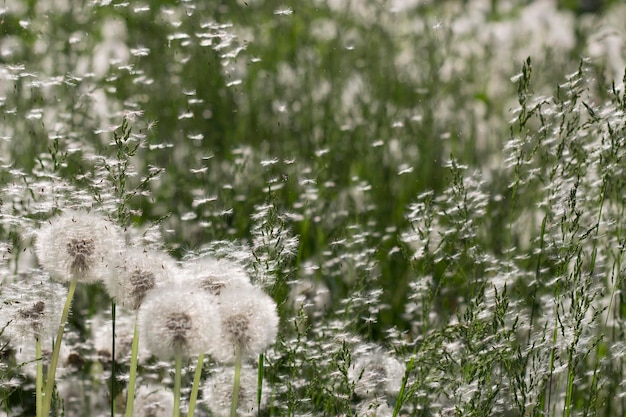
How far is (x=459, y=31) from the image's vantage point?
4.10 meters

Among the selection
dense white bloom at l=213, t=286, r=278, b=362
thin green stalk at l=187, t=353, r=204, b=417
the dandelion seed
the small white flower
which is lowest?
thin green stalk at l=187, t=353, r=204, b=417

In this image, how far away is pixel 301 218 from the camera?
88.7 inches

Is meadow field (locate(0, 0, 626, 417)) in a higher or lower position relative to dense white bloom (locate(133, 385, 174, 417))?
higher

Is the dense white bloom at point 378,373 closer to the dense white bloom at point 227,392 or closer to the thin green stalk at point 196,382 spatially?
the dense white bloom at point 227,392

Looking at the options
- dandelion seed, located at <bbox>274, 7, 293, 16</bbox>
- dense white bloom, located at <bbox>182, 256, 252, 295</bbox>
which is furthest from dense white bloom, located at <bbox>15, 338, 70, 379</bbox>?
dandelion seed, located at <bbox>274, 7, 293, 16</bbox>

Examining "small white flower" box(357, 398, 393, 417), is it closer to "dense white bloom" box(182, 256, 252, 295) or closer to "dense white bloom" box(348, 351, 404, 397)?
"dense white bloom" box(348, 351, 404, 397)

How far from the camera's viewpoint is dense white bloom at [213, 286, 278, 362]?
1.32m

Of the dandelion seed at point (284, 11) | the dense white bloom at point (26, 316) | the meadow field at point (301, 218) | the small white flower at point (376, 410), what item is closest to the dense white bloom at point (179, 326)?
the meadow field at point (301, 218)

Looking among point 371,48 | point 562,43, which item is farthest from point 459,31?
point 371,48

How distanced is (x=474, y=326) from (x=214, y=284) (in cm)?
38

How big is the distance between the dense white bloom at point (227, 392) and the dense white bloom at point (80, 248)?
0.32m

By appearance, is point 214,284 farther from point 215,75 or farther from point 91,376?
point 215,75

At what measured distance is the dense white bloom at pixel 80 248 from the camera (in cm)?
135

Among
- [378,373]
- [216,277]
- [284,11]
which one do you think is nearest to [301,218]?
[284,11]
